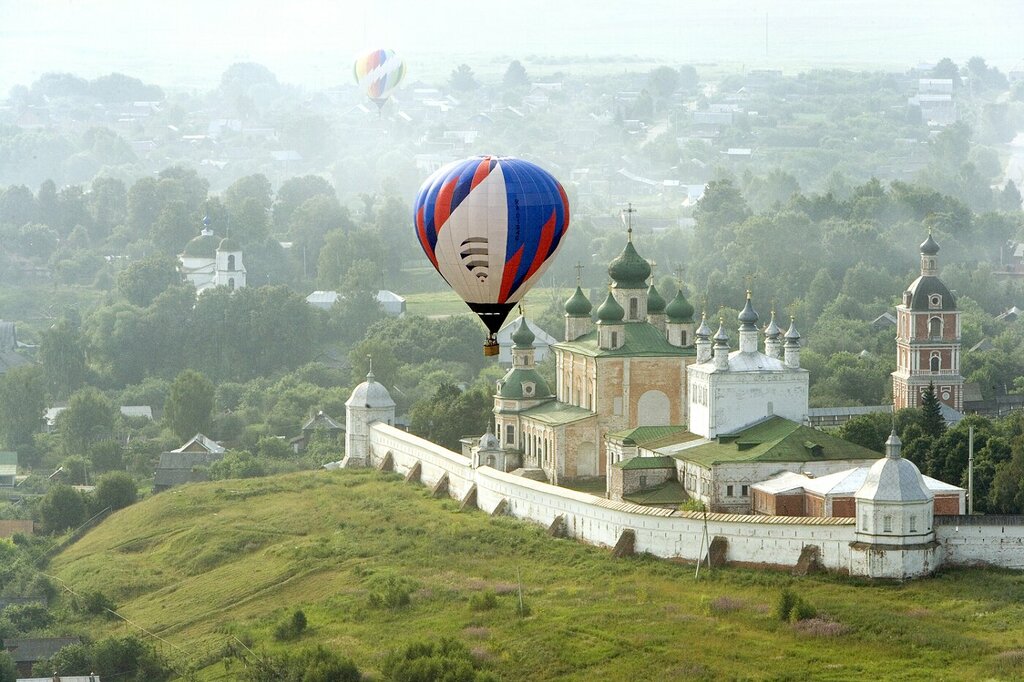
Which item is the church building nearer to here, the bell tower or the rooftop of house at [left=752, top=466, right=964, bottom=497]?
the rooftop of house at [left=752, top=466, right=964, bottom=497]

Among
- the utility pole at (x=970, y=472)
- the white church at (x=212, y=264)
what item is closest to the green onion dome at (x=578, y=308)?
the utility pole at (x=970, y=472)

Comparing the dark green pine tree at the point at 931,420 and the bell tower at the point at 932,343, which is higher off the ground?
the bell tower at the point at 932,343

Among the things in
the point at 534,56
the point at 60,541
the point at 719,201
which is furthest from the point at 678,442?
the point at 534,56

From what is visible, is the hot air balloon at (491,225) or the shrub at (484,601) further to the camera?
the hot air balloon at (491,225)

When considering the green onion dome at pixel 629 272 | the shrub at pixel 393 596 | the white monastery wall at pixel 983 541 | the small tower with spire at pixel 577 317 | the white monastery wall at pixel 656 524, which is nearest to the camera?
the white monastery wall at pixel 983 541

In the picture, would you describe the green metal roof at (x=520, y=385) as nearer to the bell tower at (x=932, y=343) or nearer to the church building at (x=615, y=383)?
the church building at (x=615, y=383)

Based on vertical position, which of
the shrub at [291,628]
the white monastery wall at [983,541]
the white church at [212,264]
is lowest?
the shrub at [291,628]

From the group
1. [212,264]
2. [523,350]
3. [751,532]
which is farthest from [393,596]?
[212,264]
